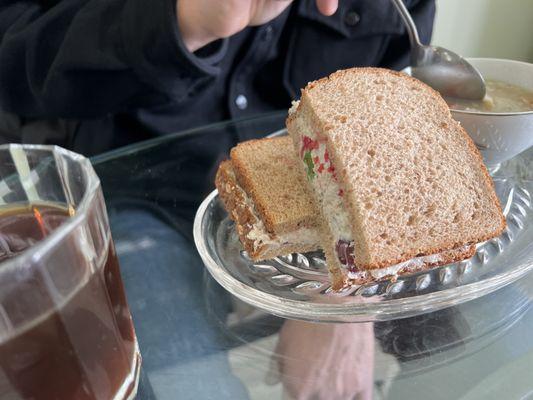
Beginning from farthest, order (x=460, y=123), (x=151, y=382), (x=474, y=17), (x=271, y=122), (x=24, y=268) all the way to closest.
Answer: (x=474, y=17)
(x=271, y=122)
(x=460, y=123)
(x=151, y=382)
(x=24, y=268)

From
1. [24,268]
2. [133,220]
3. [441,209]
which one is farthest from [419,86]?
[24,268]

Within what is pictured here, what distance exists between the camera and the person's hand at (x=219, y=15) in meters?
0.80

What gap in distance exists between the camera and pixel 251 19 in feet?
2.98

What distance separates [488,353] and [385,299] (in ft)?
0.44

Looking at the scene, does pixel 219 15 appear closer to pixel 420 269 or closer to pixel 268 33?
pixel 268 33

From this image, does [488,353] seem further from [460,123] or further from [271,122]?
[271,122]

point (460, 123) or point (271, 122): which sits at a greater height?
point (460, 123)

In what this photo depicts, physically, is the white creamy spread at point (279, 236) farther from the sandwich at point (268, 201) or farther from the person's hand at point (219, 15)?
the person's hand at point (219, 15)

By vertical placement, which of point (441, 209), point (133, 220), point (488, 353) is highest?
point (441, 209)

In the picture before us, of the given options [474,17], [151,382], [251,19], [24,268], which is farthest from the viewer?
[474,17]

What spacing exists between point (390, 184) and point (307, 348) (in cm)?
22

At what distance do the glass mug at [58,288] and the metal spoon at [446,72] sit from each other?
2.17ft

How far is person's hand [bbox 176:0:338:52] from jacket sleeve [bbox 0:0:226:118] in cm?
3

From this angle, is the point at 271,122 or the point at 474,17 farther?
the point at 474,17
